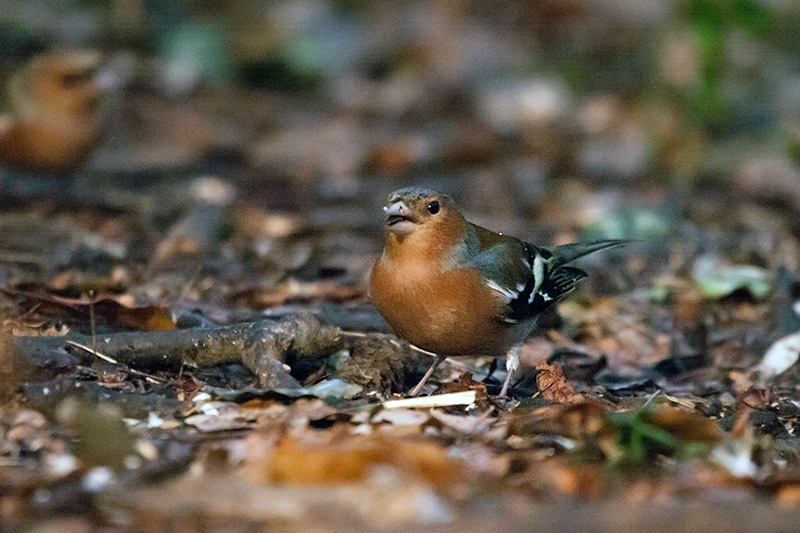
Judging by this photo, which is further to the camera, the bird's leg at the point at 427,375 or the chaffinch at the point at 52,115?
the chaffinch at the point at 52,115

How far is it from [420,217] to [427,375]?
2.22ft

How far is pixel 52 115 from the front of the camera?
944cm

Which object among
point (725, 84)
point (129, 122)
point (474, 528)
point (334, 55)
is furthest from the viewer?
point (334, 55)

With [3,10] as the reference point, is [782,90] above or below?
below

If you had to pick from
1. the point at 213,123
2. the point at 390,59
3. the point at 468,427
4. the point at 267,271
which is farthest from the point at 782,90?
the point at 468,427

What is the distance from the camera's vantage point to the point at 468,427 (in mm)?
4082

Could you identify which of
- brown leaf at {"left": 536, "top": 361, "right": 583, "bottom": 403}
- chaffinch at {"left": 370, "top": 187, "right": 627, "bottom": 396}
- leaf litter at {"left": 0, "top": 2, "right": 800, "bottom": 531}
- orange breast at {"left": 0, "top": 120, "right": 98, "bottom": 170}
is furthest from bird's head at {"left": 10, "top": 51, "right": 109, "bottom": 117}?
brown leaf at {"left": 536, "top": 361, "right": 583, "bottom": 403}

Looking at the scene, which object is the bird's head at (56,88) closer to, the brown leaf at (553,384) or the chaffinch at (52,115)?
the chaffinch at (52,115)

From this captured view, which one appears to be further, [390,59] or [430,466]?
[390,59]

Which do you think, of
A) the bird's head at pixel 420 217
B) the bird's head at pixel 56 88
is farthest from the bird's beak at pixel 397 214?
the bird's head at pixel 56 88

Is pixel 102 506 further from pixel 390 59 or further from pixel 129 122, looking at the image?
pixel 390 59

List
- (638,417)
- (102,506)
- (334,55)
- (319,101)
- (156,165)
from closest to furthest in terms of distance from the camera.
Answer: (102,506) → (638,417) → (156,165) → (319,101) → (334,55)

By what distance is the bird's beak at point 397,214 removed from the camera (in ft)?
16.3

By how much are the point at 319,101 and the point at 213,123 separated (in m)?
1.74
